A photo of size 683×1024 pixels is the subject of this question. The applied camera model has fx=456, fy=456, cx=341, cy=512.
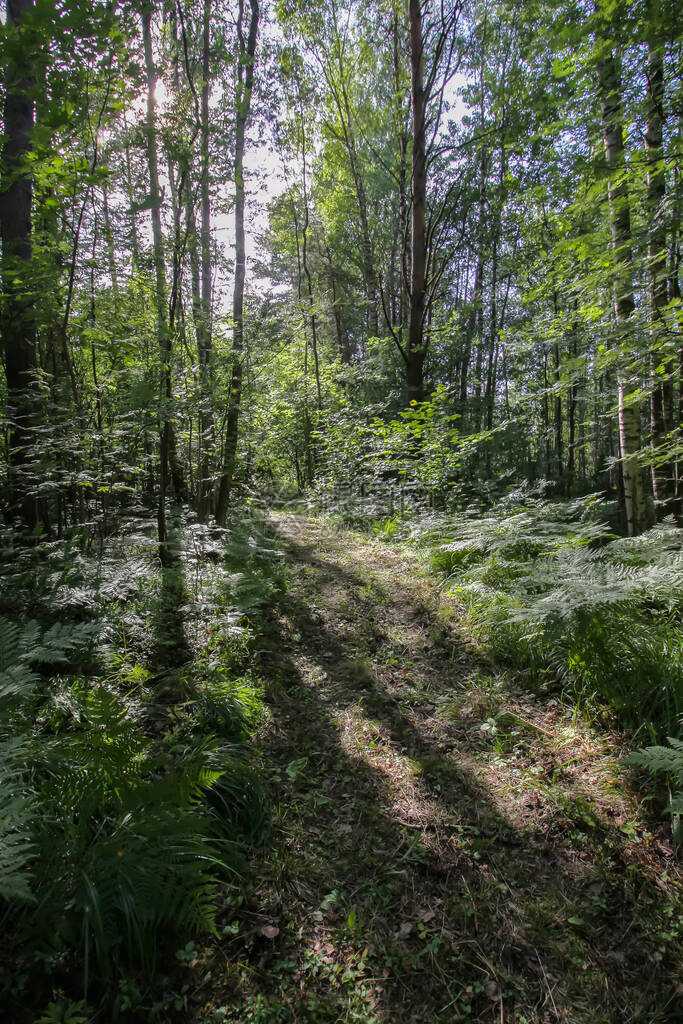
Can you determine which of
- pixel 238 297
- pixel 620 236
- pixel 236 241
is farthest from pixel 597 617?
pixel 236 241

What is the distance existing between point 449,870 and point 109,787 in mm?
1479

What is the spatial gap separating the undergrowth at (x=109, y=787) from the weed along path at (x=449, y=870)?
0.83 feet

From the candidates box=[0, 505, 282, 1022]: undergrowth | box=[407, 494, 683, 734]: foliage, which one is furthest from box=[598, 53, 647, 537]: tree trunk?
box=[0, 505, 282, 1022]: undergrowth

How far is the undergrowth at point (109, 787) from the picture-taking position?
1409 millimetres

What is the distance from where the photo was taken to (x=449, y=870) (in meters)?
2.00

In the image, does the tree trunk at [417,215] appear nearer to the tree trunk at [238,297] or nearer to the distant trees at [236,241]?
the distant trees at [236,241]

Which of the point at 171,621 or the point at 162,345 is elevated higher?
the point at 162,345

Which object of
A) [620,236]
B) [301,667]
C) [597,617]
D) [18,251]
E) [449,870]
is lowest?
[449,870]

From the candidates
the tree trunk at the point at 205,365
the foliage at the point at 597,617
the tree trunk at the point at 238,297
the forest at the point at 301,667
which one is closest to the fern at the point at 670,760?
the forest at the point at 301,667

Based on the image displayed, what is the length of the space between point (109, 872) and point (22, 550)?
285 cm

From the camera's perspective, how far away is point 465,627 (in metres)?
3.94

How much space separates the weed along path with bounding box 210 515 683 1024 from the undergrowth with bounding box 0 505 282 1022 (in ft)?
0.83

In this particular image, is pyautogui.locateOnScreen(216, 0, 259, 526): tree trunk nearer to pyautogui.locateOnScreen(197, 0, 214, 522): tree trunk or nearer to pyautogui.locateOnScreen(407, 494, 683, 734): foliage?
pyautogui.locateOnScreen(197, 0, 214, 522): tree trunk

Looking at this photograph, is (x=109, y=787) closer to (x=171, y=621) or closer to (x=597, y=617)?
(x=171, y=621)
